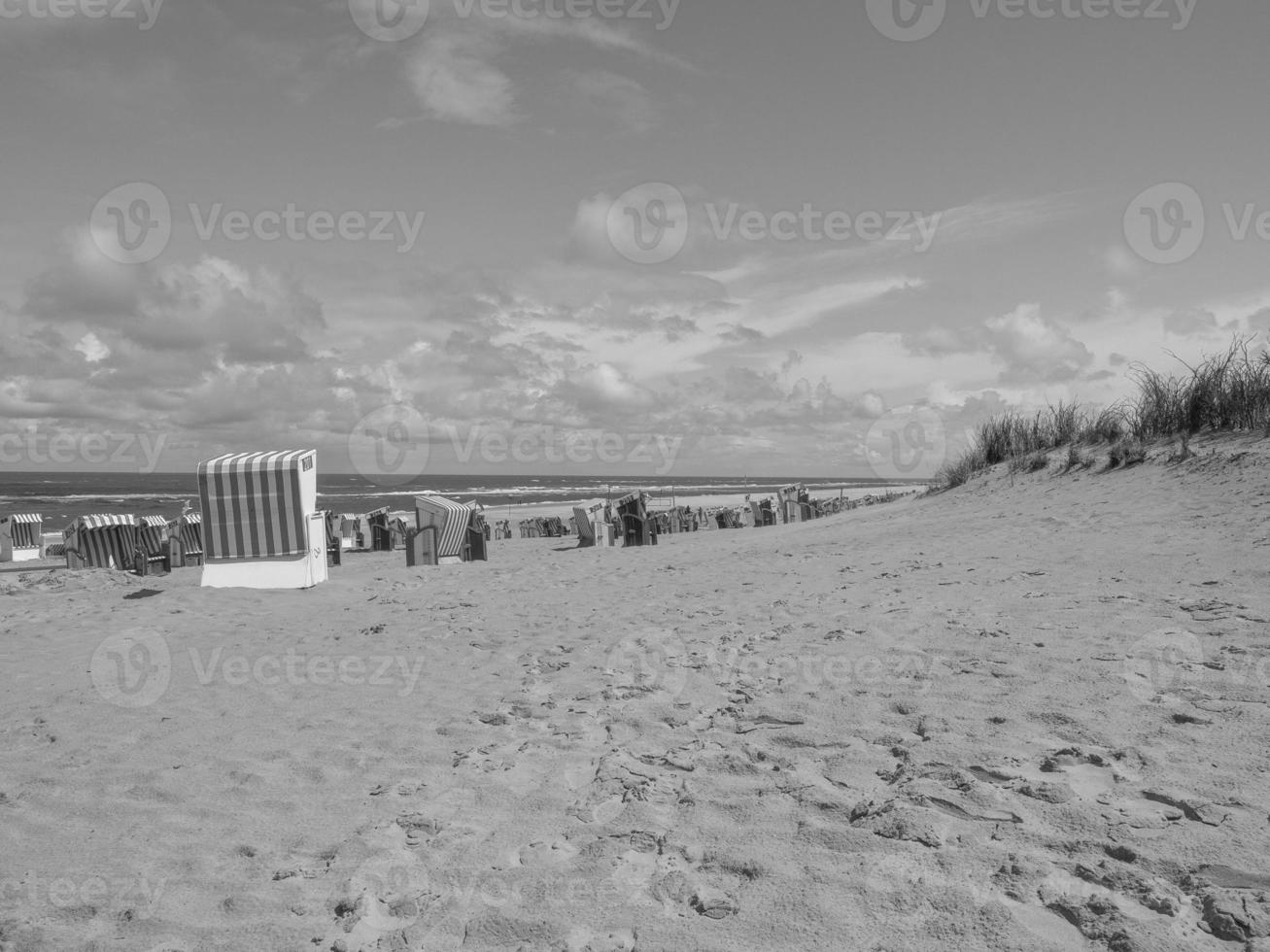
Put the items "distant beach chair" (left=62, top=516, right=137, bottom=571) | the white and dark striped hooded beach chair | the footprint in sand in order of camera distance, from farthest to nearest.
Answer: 1. the white and dark striped hooded beach chair
2. "distant beach chair" (left=62, top=516, right=137, bottom=571)
3. the footprint in sand

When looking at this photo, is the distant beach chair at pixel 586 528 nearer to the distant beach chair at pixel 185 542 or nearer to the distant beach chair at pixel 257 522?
the distant beach chair at pixel 257 522

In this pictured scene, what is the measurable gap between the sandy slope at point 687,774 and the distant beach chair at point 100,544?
27.1ft

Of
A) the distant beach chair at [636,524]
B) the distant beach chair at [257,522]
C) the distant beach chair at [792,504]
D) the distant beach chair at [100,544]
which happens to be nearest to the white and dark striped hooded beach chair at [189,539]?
the distant beach chair at [100,544]

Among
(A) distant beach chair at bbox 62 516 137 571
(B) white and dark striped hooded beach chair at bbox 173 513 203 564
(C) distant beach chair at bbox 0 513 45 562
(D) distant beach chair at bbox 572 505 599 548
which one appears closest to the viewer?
(A) distant beach chair at bbox 62 516 137 571

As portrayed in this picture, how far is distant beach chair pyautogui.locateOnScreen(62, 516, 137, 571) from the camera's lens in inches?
531

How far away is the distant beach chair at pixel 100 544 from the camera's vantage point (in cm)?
1349

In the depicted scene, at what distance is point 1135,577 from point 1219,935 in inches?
170

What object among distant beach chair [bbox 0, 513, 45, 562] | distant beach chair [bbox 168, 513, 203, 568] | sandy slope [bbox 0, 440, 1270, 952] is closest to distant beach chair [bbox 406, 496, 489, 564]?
distant beach chair [bbox 168, 513, 203, 568]

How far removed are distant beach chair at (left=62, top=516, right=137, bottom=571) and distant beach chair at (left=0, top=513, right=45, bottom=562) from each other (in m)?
5.16

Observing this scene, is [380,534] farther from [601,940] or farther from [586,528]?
[601,940]

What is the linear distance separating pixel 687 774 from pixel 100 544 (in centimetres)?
1427

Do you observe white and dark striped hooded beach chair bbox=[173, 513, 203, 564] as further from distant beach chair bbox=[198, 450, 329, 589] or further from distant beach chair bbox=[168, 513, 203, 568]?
distant beach chair bbox=[198, 450, 329, 589]

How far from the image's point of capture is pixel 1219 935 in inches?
77.5

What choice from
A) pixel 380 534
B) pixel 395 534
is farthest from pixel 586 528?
pixel 395 534
